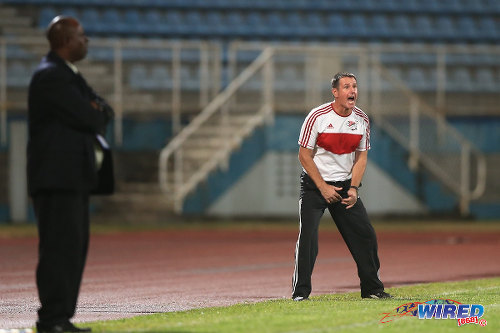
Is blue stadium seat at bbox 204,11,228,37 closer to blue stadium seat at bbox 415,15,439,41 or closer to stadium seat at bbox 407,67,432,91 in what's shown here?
stadium seat at bbox 407,67,432,91

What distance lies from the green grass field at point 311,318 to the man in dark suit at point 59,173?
52 centimetres

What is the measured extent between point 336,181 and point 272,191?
1458 cm

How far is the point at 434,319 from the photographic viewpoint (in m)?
7.75

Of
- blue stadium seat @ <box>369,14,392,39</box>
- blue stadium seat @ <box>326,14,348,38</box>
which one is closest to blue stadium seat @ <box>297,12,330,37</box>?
blue stadium seat @ <box>326,14,348,38</box>

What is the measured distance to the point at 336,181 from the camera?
9461 mm

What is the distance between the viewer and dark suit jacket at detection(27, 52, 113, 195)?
23.0ft

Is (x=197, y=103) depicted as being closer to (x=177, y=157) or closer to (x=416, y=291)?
(x=177, y=157)

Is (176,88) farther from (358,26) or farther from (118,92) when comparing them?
(358,26)

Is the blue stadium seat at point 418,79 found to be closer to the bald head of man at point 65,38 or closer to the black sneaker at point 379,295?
the black sneaker at point 379,295

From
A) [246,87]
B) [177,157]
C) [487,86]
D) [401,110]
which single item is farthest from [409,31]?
[177,157]

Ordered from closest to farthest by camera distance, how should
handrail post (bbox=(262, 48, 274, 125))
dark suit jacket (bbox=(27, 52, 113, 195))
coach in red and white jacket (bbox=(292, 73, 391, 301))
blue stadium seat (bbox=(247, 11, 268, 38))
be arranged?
dark suit jacket (bbox=(27, 52, 113, 195)), coach in red and white jacket (bbox=(292, 73, 391, 301)), handrail post (bbox=(262, 48, 274, 125)), blue stadium seat (bbox=(247, 11, 268, 38))

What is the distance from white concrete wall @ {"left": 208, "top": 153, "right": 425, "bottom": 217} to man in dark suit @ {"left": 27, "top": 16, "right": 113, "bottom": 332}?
16915 mm

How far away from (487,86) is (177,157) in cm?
831

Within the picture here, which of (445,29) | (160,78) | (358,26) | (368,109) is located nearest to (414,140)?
(368,109)
